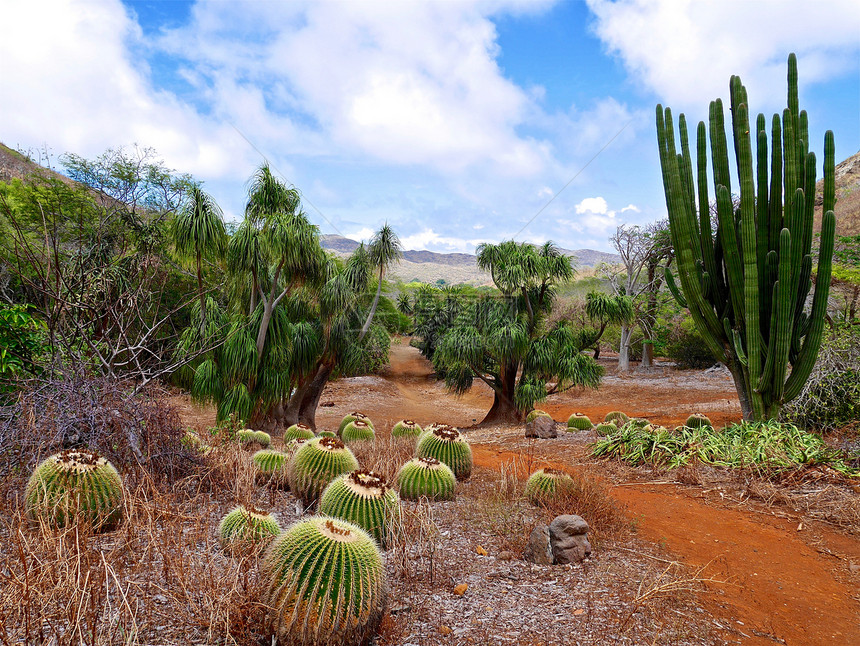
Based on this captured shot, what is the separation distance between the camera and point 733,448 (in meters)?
7.04

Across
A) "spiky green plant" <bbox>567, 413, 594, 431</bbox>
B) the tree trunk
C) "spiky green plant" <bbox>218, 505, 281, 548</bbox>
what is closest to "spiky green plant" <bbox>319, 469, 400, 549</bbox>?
"spiky green plant" <bbox>218, 505, 281, 548</bbox>

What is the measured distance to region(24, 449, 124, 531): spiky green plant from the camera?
12.0ft

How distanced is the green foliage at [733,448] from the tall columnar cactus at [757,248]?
0.76 m

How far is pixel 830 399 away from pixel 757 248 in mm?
3277

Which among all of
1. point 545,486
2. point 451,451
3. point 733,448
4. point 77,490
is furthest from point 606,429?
point 77,490

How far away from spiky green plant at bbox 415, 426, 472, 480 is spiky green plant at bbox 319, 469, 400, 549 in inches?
99.3

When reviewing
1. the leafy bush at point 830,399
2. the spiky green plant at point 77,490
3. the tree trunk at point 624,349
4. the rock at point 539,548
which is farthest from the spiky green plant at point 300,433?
the tree trunk at point 624,349

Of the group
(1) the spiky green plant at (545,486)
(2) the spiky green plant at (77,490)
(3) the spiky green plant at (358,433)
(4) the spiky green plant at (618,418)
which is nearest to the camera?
(2) the spiky green plant at (77,490)

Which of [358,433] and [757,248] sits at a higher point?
[757,248]

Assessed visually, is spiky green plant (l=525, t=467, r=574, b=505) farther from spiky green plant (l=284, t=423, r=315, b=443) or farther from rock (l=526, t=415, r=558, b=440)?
rock (l=526, t=415, r=558, b=440)

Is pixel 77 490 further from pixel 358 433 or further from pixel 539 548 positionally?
pixel 358 433

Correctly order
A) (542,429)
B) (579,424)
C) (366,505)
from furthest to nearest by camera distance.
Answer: (579,424), (542,429), (366,505)

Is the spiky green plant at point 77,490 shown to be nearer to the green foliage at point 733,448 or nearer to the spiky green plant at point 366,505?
the spiky green plant at point 366,505

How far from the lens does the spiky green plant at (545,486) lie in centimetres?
519
